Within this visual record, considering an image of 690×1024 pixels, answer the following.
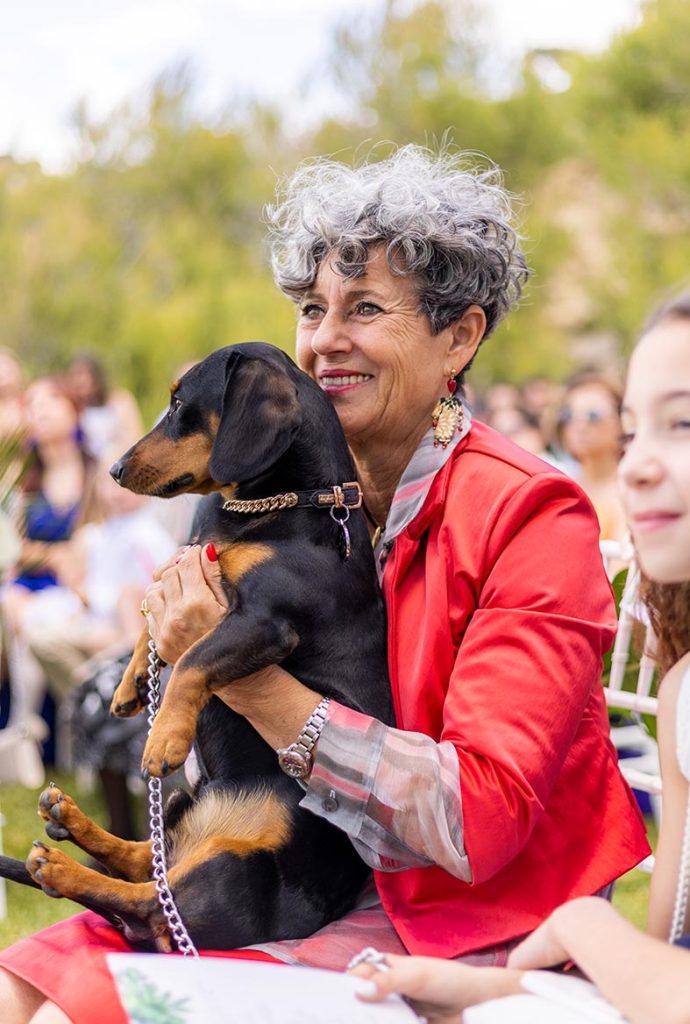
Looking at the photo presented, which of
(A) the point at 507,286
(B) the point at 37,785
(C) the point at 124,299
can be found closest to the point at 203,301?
(C) the point at 124,299

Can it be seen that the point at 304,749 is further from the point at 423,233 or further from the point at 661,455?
the point at 423,233

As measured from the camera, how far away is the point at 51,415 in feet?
22.5

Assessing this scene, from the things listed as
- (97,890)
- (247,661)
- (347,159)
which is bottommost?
(97,890)

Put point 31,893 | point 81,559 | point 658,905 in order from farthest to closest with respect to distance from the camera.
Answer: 1. point 81,559
2. point 31,893
3. point 658,905

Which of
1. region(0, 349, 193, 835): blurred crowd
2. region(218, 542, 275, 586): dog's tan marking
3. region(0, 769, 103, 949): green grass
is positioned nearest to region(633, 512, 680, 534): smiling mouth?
region(218, 542, 275, 586): dog's tan marking

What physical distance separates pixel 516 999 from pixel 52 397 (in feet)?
20.2

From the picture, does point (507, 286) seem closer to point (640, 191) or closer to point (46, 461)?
point (46, 461)

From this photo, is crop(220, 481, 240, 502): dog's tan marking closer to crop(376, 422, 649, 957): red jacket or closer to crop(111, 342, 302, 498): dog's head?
crop(111, 342, 302, 498): dog's head

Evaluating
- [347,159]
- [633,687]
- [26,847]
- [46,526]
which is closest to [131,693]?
[633,687]

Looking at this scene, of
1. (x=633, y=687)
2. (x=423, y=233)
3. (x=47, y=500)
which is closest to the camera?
(x=423, y=233)

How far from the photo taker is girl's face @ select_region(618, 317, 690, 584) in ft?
4.59

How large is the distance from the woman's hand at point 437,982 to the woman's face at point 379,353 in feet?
3.32

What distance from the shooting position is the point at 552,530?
6.13 feet

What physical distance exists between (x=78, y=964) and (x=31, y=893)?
2814 millimetres
